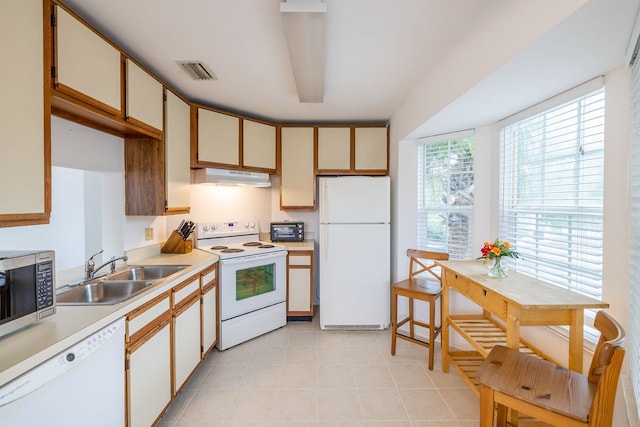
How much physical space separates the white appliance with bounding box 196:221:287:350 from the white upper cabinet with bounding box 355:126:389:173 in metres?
1.42

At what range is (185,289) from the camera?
2.08 meters

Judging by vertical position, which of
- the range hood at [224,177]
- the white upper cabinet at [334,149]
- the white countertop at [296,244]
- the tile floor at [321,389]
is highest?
the white upper cabinet at [334,149]

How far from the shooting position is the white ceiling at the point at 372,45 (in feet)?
4.34

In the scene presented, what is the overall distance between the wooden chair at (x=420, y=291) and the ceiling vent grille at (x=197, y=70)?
239cm

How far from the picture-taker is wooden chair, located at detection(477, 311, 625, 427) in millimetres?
1059

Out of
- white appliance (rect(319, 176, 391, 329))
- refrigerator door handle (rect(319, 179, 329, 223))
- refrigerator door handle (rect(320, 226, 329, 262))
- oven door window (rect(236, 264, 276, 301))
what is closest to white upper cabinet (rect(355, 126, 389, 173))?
white appliance (rect(319, 176, 391, 329))

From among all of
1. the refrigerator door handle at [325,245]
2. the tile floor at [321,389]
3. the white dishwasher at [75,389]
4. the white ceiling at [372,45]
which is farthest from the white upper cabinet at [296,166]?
the white dishwasher at [75,389]

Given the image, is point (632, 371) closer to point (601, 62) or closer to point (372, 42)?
point (601, 62)

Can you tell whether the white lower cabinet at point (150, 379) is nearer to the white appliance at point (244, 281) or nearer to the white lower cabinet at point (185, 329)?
the white lower cabinet at point (185, 329)

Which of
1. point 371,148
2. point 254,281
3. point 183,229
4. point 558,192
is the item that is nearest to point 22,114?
point 183,229

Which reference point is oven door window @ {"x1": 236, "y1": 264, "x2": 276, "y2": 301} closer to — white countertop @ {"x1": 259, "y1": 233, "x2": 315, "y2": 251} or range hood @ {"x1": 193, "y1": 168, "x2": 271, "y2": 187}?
white countertop @ {"x1": 259, "y1": 233, "x2": 315, "y2": 251}

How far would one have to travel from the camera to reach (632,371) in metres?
1.35

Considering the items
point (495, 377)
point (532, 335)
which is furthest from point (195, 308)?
point (532, 335)

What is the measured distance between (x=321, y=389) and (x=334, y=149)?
2.46 meters
